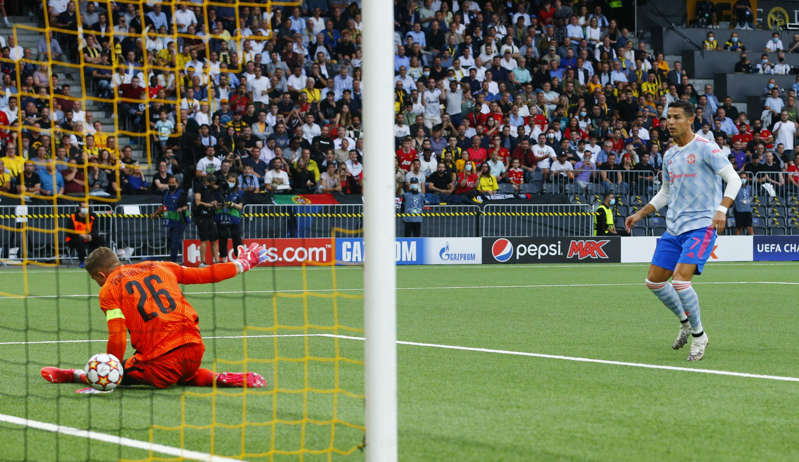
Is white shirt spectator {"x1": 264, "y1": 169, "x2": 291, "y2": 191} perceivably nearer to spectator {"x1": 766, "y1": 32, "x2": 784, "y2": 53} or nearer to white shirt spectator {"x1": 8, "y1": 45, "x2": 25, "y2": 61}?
white shirt spectator {"x1": 8, "y1": 45, "x2": 25, "y2": 61}

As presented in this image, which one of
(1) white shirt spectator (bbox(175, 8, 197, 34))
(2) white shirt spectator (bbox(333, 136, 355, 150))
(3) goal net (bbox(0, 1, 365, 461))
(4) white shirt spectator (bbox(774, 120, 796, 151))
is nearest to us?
(3) goal net (bbox(0, 1, 365, 461))

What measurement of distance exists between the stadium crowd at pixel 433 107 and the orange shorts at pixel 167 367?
807 centimetres

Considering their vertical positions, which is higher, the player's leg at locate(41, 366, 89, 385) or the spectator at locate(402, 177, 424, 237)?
the spectator at locate(402, 177, 424, 237)

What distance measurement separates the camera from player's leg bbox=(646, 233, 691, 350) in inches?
379

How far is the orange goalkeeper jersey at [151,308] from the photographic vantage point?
746 centimetres

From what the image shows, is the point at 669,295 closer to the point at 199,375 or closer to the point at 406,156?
the point at 199,375

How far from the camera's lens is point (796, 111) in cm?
3194

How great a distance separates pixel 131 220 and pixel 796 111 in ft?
61.7

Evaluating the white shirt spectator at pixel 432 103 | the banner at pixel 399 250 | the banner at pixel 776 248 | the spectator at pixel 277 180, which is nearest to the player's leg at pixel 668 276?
the banner at pixel 399 250

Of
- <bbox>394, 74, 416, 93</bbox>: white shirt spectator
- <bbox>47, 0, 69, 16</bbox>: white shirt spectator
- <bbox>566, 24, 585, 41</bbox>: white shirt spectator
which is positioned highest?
<bbox>566, 24, 585, 41</bbox>: white shirt spectator

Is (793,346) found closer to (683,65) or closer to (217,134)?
(217,134)

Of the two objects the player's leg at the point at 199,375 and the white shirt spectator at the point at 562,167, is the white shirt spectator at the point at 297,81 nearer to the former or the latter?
the white shirt spectator at the point at 562,167

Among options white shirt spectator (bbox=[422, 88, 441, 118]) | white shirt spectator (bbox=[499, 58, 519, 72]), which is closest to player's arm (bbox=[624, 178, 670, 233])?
white shirt spectator (bbox=[422, 88, 441, 118])

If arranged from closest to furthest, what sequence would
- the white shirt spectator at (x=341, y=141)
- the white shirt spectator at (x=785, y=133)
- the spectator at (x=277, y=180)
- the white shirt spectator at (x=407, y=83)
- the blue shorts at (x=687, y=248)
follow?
1. the blue shorts at (x=687, y=248)
2. the white shirt spectator at (x=341, y=141)
3. the spectator at (x=277, y=180)
4. the white shirt spectator at (x=407, y=83)
5. the white shirt spectator at (x=785, y=133)
